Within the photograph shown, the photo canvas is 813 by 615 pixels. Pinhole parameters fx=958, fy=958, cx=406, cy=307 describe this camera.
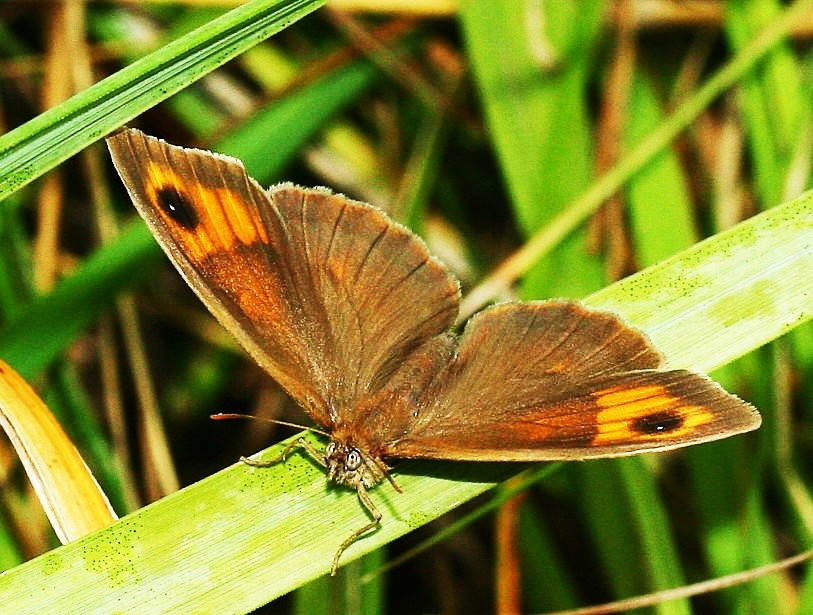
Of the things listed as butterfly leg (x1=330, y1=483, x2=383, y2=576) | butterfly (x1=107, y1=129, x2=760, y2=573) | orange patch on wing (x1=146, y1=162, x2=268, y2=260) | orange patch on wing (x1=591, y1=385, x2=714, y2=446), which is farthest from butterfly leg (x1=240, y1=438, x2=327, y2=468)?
orange patch on wing (x1=591, y1=385, x2=714, y2=446)

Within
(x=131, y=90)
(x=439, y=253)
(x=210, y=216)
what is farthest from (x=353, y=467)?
(x=439, y=253)

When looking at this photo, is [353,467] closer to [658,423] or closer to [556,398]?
[556,398]

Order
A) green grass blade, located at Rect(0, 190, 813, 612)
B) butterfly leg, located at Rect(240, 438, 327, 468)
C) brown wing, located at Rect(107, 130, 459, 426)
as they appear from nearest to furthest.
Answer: green grass blade, located at Rect(0, 190, 813, 612), butterfly leg, located at Rect(240, 438, 327, 468), brown wing, located at Rect(107, 130, 459, 426)

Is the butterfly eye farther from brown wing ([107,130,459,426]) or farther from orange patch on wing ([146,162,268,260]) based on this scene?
orange patch on wing ([146,162,268,260])

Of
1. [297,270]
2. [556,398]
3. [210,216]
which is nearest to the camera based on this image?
[556,398]

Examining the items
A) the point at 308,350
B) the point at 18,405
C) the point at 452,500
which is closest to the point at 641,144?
the point at 308,350

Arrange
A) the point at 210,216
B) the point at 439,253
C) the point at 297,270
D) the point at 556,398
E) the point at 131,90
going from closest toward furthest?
the point at 131,90 → the point at 556,398 → the point at 210,216 → the point at 297,270 → the point at 439,253

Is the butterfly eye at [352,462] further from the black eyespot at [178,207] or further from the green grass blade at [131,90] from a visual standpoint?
the green grass blade at [131,90]
